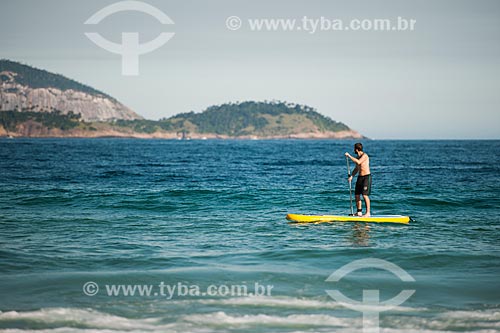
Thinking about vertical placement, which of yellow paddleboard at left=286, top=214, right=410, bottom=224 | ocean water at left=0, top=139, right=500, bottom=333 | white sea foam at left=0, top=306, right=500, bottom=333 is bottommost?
white sea foam at left=0, top=306, right=500, bottom=333

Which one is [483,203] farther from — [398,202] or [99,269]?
[99,269]

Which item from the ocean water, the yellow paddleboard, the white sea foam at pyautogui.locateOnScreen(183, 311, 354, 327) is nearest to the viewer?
the white sea foam at pyautogui.locateOnScreen(183, 311, 354, 327)

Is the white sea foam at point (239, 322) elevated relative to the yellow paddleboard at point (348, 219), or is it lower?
lower

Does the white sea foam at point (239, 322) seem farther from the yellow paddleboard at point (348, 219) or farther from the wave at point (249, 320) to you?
the yellow paddleboard at point (348, 219)

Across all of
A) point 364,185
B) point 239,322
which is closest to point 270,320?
point 239,322

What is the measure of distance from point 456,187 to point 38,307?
25.6 m

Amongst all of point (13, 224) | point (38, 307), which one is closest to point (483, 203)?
point (13, 224)

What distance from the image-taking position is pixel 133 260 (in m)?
12.4

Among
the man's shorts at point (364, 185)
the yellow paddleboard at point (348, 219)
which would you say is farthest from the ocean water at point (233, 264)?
the man's shorts at point (364, 185)

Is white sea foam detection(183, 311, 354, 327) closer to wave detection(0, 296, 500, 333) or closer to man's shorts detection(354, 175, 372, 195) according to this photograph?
wave detection(0, 296, 500, 333)

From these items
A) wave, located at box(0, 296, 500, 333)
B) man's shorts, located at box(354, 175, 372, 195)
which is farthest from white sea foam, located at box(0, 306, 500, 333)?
man's shorts, located at box(354, 175, 372, 195)

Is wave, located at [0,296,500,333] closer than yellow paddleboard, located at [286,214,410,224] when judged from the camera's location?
Yes

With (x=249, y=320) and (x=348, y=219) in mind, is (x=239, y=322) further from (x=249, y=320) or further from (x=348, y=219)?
(x=348, y=219)

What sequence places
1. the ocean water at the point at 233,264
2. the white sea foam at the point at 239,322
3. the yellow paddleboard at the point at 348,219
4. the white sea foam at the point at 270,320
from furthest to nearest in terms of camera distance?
1. the yellow paddleboard at the point at 348,219
2. the ocean water at the point at 233,264
3. the white sea foam at the point at 270,320
4. the white sea foam at the point at 239,322
